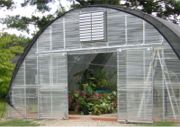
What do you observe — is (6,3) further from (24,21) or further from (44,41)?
(44,41)

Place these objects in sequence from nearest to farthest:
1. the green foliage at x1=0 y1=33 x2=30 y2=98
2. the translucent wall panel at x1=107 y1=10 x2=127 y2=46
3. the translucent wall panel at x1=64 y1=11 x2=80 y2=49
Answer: the translucent wall panel at x1=107 y1=10 x2=127 y2=46, the translucent wall panel at x1=64 y1=11 x2=80 y2=49, the green foliage at x1=0 y1=33 x2=30 y2=98

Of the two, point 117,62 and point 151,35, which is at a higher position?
point 151,35

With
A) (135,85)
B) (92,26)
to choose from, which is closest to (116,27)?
(92,26)

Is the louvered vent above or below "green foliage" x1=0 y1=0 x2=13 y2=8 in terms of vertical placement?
below

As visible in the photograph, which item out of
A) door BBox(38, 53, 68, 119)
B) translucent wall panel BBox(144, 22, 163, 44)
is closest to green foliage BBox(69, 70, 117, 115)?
door BBox(38, 53, 68, 119)

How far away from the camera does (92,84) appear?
71.5 ft

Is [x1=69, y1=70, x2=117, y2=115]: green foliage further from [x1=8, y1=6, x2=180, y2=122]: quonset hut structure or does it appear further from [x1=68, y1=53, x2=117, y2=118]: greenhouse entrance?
[x1=8, y1=6, x2=180, y2=122]: quonset hut structure

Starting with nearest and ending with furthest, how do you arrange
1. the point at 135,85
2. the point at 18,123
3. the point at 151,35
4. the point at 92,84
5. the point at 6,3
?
the point at 151,35 → the point at 135,85 → the point at 18,123 → the point at 92,84 → the point at 6,3

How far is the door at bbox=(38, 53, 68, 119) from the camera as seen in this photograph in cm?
1783

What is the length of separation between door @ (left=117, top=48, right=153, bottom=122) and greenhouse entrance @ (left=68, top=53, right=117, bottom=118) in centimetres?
255

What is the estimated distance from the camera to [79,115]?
18.6m

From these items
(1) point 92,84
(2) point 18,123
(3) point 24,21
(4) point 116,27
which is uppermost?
(3) point 24,21

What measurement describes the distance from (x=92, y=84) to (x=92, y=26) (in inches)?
210

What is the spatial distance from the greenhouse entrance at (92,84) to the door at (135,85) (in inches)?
100
